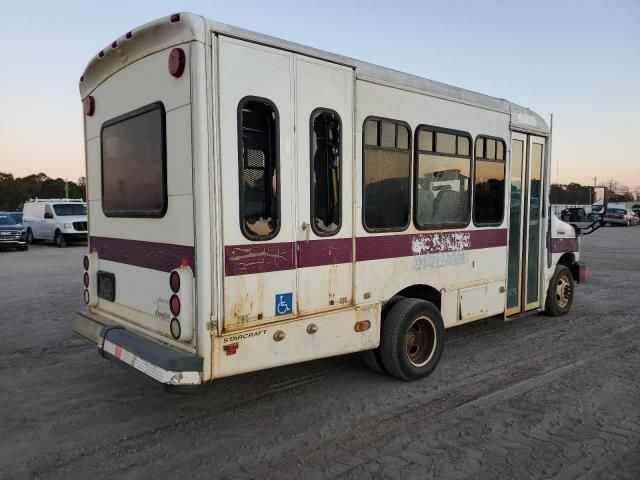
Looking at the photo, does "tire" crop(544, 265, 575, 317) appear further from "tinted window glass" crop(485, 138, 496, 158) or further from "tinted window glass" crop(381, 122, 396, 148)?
"tinted window glass" crop(381, 122, 396, 148)

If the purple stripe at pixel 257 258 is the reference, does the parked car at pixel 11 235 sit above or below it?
below

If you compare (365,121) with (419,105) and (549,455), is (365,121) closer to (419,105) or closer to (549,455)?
(419,105)

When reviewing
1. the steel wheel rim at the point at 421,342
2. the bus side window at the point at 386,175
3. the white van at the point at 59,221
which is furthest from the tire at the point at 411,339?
the white van at the point at 59,221

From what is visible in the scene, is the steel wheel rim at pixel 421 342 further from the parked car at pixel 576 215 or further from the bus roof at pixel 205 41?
the parked car at pixel 576 215

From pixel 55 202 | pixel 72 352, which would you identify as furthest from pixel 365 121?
pixel 55 202

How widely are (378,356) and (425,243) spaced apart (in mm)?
1240

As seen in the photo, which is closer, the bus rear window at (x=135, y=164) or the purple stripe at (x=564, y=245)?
the bus rear window at (x=135, y=164)

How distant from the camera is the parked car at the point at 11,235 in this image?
1920 cm

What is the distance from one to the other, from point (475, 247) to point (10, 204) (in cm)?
6749

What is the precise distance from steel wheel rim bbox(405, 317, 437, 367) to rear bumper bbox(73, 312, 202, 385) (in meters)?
2.41

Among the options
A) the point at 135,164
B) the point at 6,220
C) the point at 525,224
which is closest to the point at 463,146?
the point at 525,224

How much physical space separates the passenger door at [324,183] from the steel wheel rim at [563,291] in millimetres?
4684

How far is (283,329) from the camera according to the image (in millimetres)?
4070

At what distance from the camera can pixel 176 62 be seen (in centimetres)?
370
